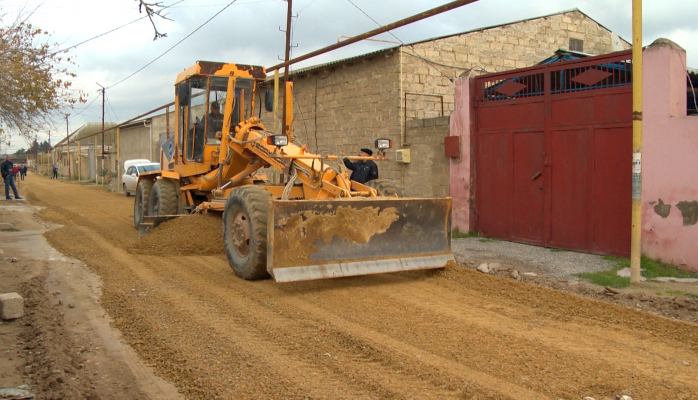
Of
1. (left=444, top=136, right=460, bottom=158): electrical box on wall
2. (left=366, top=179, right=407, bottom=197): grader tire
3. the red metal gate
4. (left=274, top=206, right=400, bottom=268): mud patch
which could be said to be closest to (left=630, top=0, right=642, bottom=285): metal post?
the red metal gate

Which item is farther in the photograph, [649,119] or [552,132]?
[552,132]

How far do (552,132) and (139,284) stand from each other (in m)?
7.26

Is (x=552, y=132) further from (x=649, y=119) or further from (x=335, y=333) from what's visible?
(x=335, y=333)

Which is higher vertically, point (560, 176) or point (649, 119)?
point (649, 119)

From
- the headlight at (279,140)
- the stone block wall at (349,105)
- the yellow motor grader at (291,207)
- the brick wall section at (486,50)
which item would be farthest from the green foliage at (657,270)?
the brick wall section at (486,50)

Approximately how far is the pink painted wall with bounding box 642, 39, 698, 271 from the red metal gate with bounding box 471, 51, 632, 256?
0.38 m

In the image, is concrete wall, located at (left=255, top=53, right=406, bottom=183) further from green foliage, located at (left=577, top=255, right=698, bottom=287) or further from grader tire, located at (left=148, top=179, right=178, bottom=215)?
green foliage, located at (left=577, top=255, right=698, bottom=287)

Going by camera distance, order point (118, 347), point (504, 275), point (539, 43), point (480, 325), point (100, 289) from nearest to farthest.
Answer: point (118, 347) → point (480, 325) → point (100, 289) → point (504, 275) → point (539, 43)

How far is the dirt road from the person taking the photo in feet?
13.9

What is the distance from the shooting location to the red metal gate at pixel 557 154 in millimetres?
9469

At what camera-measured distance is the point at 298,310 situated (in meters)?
6.19

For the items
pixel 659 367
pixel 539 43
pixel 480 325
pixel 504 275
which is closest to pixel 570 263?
pixel 504 275

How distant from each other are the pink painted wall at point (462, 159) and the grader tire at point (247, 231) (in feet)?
18.7

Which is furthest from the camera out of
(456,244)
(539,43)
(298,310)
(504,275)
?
(539,43)
